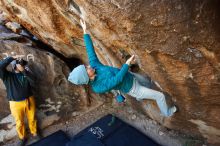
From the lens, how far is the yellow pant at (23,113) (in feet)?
25.8

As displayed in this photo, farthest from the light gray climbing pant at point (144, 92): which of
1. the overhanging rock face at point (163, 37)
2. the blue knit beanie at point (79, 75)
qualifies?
the blue knit beanie at point (79, 75)

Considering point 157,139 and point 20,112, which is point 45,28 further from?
point 157,139

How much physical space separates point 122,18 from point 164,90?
2158 millimetres

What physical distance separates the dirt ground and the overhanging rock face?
29 centimetres

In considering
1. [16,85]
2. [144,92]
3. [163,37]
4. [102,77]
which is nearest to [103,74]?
[102,77]

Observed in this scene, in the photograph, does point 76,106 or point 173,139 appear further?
point 76,106

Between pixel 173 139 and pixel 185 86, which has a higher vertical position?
pixel 185 86

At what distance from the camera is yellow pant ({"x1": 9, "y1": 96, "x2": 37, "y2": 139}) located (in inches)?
310

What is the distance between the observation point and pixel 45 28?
24.1 feet

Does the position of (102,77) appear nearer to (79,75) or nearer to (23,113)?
(79,75)

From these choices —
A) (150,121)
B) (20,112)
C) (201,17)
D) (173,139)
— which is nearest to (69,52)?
(20,112)

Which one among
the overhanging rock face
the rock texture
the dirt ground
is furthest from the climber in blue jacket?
the rock texture

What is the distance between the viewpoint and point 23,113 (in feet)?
26.8

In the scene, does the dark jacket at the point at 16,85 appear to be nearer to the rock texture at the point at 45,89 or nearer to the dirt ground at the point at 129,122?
the rock texture at the point at 45,89
